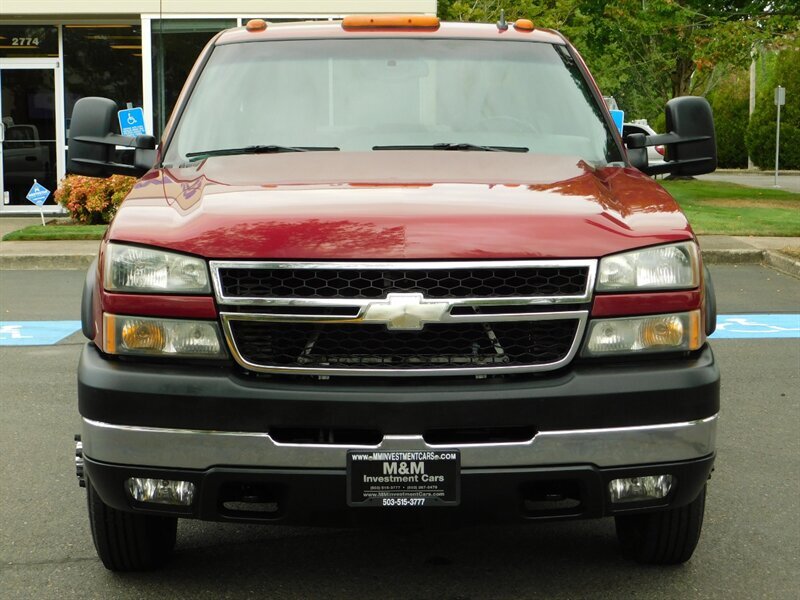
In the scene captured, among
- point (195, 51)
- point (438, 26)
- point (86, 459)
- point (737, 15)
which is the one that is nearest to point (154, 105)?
point (195, 51)

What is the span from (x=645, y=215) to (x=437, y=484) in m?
1.08

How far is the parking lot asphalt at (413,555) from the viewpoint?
4305 millimetres

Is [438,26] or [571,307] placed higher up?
[438,26]

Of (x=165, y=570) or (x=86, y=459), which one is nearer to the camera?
(x=86, y=459)

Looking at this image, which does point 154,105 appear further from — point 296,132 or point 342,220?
point 342,220

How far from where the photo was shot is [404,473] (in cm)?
365

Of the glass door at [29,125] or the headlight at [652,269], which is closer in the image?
the headlight at [652,269]

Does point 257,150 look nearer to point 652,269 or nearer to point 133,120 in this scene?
point 652,269

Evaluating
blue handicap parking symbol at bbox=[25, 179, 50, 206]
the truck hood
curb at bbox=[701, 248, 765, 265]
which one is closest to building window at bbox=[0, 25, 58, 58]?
blue handicap parking symbol at bbox=[25, 179, 50, 206]

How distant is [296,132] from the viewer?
499 centimetres

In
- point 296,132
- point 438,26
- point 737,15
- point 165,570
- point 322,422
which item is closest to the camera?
point 322,422

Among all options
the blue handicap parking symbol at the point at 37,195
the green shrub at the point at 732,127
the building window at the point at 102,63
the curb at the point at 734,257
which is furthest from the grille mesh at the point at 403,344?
the green shrub at the point at 732,127

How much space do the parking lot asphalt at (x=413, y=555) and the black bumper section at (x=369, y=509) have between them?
0.98ft

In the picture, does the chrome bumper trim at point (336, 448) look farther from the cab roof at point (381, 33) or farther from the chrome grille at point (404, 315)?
the cab roof at point (381, 33)
